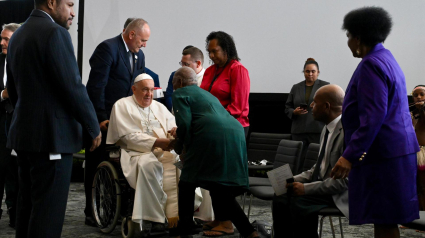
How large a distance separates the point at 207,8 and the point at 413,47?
2641 mm

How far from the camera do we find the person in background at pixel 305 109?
5.05 m

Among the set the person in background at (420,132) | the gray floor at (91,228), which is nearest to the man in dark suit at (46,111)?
the gray floor at (91,228)

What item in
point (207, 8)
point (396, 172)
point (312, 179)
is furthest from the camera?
point (207, 8)

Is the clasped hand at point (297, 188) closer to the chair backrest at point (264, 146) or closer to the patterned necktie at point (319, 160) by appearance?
the patterned necktie at point (319, 160)

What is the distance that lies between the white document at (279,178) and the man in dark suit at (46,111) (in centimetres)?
100

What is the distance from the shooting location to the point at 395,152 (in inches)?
80.7

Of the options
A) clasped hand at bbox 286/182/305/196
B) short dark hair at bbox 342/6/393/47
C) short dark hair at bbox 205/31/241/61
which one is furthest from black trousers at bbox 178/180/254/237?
short dark hair at bbox 342/6/393/47

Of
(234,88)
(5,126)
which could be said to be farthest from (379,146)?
(5,126)

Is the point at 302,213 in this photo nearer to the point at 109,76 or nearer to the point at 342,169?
the point at 342,169

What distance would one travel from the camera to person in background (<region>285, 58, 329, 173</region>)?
16.6ft

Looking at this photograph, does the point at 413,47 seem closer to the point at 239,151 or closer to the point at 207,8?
the point at 207,8

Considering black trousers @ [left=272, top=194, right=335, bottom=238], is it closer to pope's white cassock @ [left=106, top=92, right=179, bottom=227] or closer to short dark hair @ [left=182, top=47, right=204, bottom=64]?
pope's white cassock @ [left=106, top=92, right=179, bottom=227]

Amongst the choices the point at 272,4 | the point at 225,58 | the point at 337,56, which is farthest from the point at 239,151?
the point at 272,4

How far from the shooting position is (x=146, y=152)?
3787 millimetres
